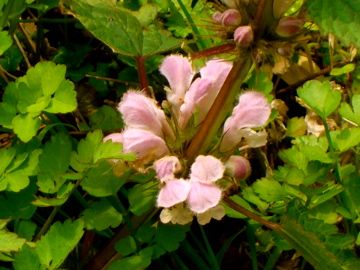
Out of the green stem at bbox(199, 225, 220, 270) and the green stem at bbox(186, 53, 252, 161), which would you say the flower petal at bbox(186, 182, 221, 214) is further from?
the green stem at bbox(199, 225, 220, 270)

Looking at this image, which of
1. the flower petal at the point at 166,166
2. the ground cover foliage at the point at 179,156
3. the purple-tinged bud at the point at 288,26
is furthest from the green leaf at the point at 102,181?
the purple-tinged bud at the point at 288,26

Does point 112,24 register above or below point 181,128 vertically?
above

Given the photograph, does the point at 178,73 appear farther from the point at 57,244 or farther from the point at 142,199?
the point at 57,244

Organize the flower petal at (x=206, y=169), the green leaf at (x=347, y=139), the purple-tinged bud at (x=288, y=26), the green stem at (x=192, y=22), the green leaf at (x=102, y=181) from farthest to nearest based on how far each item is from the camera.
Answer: the green stem at (x=192, y=22) < the green leaf at (x=347, y=139) < the green leaf at (x=102, y=181) < the flower petal at (x=206, y=169) < the purple-tinged bud at (x=288, y=26)

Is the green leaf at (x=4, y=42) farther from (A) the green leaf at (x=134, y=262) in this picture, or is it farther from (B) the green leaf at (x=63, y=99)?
(A) the green leaf at (x=134, y=262)

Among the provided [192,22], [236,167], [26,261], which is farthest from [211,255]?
[192,22]

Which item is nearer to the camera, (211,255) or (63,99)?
(63,99)

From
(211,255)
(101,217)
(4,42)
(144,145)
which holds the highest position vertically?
(4,42)
